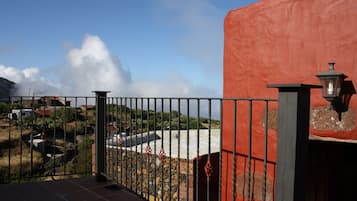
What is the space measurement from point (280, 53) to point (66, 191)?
11.3ft

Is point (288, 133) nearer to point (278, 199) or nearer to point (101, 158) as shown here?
point (278, 199)

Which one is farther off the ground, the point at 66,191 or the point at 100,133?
the point at 100,133

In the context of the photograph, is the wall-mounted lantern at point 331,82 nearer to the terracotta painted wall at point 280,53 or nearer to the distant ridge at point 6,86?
the terracotta painted wall at point 280,53

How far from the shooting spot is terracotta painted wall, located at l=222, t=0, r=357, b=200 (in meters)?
3.45

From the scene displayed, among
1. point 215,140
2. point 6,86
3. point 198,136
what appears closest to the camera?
point 198,136

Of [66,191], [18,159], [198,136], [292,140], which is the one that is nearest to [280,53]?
[198,136]

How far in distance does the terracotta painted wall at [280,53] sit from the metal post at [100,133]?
1.96 m

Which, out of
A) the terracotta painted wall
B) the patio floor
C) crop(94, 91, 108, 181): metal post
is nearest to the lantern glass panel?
the terracotta painted wall

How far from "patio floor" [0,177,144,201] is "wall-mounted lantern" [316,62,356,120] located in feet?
8.72

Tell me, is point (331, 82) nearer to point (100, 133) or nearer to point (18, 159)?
point (100, 133)

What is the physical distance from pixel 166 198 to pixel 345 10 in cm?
599

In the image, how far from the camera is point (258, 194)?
13.5 ft

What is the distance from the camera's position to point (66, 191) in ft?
11.3

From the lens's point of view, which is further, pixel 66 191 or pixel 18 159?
pixel 18 159
